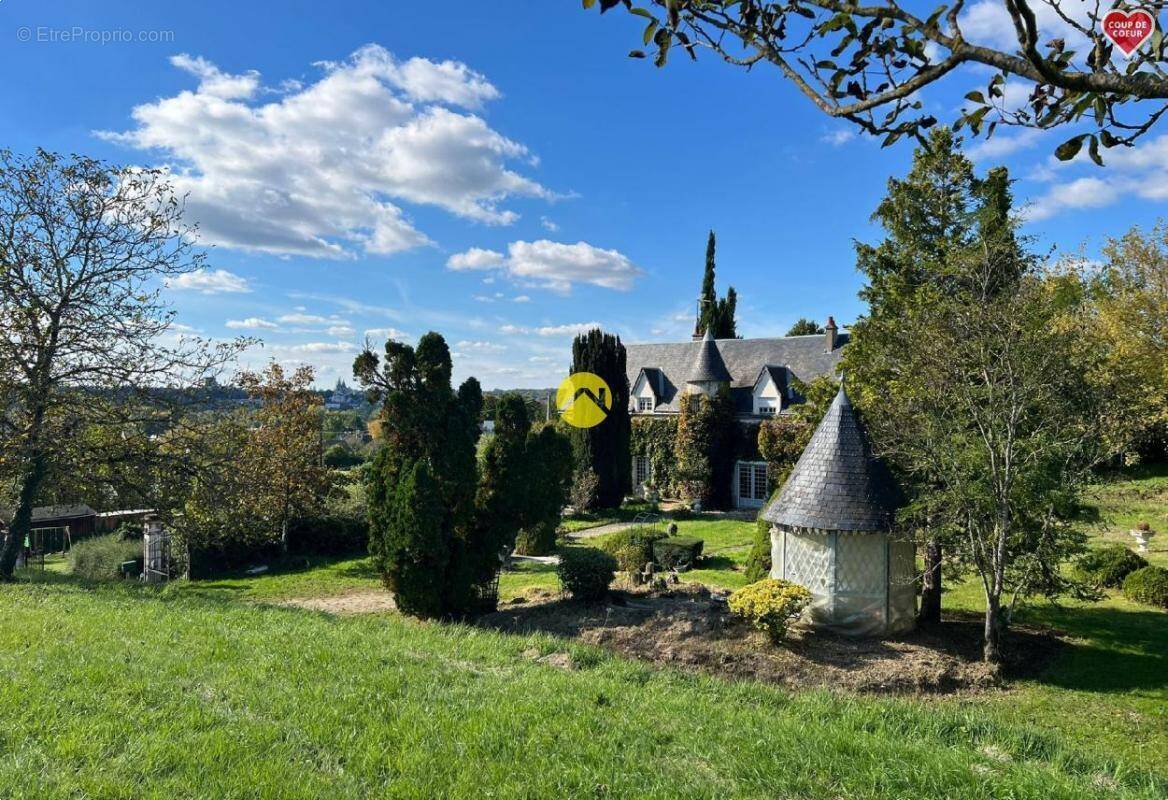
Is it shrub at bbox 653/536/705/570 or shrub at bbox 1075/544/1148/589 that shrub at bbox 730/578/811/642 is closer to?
shrub at bbox 653/536/705/570

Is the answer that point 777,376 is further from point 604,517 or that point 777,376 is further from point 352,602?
point 352,602

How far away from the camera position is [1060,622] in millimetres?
14258

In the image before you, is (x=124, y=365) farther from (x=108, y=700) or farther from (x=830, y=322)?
(x=830, y=322)

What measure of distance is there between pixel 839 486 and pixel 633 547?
8.45 meters

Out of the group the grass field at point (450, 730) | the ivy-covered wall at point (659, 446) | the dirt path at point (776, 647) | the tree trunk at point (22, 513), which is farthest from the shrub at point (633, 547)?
the ivy-covered wall at point (659, 446)

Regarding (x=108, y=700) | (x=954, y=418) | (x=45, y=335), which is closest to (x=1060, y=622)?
(x=954, y=418)

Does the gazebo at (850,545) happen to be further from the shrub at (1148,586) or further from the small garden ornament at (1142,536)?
the small garden ornament at (1142,536)

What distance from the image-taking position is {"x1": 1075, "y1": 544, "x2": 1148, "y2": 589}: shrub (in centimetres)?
1609

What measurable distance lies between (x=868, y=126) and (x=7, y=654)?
8720mm

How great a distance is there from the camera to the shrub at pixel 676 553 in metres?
19.3

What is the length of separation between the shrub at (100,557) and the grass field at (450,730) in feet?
56.4

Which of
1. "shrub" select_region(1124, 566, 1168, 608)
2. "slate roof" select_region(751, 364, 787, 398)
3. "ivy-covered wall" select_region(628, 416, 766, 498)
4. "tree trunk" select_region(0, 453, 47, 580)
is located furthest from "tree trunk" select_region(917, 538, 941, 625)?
"ivy-covered wall" select_region(628, 416, 766, 498)

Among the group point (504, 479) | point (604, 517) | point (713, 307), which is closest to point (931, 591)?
point (504, 479)

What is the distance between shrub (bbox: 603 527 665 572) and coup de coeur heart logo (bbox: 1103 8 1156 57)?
16.7 metres
